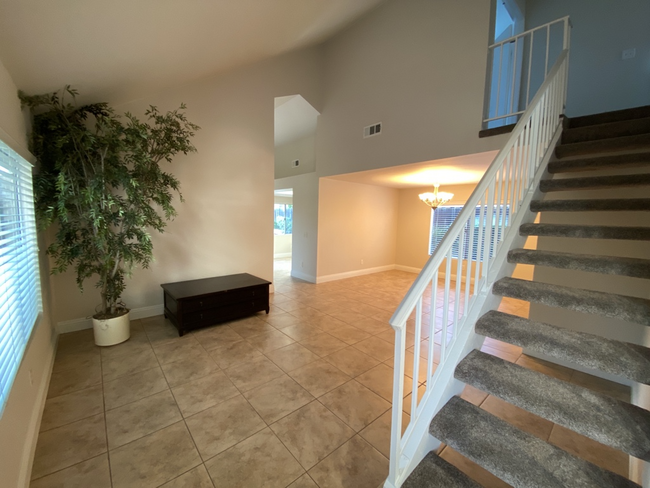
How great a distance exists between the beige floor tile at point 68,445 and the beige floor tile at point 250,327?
1536 millimetres

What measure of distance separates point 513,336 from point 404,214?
6.00 m

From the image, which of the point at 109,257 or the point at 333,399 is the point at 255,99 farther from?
the point at 333,399

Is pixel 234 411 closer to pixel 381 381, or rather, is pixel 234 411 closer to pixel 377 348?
pixel 381 381

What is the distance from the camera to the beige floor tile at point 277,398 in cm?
203

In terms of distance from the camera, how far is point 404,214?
7.26m

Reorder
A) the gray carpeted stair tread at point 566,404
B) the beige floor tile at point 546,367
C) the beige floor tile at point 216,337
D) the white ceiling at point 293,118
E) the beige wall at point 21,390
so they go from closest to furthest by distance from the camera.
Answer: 1. the gray carpeted stair tread at point 566,404
2. the beige wall at point 21,390
3. the beige floor tile at point 546,367
4. the beige floor tile at point 216,337
5. the white ceiling at point 293,118

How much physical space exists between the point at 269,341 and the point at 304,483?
1756 mm

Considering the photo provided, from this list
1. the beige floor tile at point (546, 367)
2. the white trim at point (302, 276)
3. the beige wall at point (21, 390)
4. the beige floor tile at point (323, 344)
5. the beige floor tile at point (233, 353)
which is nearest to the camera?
the beige wall at point (21, 390)

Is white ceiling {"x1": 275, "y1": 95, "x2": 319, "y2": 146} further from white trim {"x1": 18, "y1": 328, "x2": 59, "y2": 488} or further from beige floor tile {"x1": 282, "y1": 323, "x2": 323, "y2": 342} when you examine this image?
white trim {"x1": 18, "y1": 328, "x2": 59, "y2": 488}

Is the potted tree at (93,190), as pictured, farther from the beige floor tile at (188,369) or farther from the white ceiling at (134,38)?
the beige floor tile at (188,369)

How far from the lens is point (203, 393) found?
2236 mm

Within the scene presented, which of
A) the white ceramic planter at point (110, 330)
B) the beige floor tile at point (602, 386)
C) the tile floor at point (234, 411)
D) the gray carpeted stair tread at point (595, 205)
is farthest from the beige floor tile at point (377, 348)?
the white ceramic planter at point (110, 330)

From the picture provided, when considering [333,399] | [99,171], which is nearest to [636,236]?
[333,399]

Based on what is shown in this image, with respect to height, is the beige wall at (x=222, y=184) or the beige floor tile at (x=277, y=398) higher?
the beige wall at (x=222, y=184)
